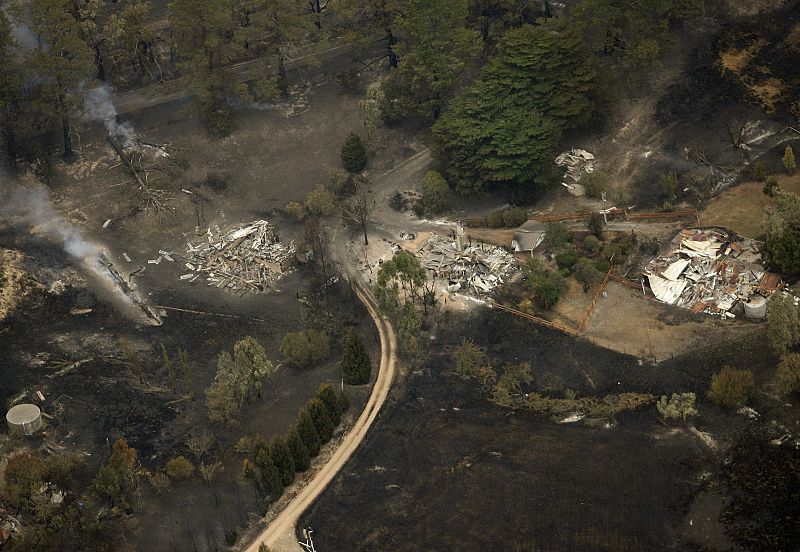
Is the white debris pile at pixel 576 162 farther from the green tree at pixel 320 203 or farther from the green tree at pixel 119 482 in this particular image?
the green tree at pixel 119 482

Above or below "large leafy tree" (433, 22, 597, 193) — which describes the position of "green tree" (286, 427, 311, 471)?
below

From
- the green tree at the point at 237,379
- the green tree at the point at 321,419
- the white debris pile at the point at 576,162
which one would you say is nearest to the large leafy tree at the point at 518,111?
the white debris pile at the point at 576,162

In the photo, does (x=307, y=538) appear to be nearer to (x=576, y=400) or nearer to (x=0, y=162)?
(x=576, y=400)

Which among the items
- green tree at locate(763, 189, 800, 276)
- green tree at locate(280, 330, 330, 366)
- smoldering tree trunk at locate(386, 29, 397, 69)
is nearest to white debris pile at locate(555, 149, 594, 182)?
green tree at locate(763, 189, 800, 276)

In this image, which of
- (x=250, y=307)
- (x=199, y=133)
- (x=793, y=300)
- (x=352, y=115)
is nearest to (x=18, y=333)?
(x=250, y=307)

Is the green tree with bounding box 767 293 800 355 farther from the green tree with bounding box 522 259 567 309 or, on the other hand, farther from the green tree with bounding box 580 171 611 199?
the green tree with bounding box 580 171 611 199

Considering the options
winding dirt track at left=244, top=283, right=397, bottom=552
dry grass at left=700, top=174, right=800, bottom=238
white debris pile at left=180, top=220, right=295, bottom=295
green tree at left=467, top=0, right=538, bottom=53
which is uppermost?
green tree at left=467, top=0, right=538, bottom=53
